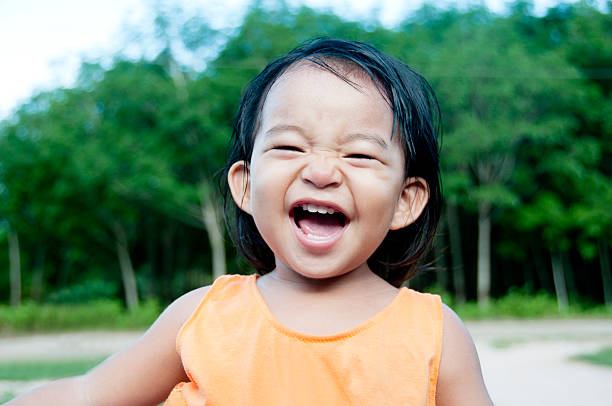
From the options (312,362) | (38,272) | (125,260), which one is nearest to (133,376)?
(312,362)

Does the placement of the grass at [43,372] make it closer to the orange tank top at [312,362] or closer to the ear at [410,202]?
the orange tank top at [312,362]

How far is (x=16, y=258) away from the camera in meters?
20.6

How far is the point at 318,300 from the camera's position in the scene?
1.18m

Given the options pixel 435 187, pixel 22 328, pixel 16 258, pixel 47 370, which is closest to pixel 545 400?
pixel 435 187

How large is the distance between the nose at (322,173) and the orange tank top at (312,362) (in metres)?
0.27

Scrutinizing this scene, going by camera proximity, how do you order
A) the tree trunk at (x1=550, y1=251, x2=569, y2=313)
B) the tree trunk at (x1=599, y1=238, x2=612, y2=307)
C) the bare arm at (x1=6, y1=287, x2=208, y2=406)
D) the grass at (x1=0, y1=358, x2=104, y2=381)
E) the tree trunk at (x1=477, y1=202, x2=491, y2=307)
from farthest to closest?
the tree trunk at (x1=599, y1=238, x2=612, y2=307) → the tree trunk at (x1=550, y1=251, x2=569, y2=313) → the tree trunk at (x1=477, y1=202, x2=491, y2=307) → the grass at (x1=0, y1=358, x2=104, y2=381) → the bare arm at (x1=6, y1=287, x2=208, y2=406)

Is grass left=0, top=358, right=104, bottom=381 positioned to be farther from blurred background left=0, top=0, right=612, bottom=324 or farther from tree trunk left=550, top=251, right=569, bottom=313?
tree trunk left=550, top=251, right=569, bottom=313

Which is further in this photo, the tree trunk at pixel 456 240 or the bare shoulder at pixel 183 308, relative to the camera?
the tree trunk at pixel 456 240

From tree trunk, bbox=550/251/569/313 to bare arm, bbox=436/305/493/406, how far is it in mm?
15517

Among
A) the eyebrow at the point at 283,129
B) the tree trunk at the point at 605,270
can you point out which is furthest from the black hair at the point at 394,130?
the tree trunk at the point at 605,270

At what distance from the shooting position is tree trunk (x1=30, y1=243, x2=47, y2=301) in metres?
21.2

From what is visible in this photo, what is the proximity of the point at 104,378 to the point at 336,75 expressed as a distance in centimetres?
78

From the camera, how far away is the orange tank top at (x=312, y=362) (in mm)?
1047

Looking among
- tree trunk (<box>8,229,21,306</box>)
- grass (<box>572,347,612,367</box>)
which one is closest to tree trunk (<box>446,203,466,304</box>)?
grass (<box>572,347,612,367</box>)
